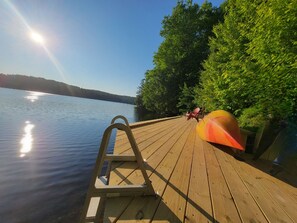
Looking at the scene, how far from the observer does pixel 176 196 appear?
6.46 feet

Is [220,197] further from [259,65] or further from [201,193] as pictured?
[259,65]

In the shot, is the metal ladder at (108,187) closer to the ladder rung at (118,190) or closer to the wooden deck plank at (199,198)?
the ladder rung at (118,190)

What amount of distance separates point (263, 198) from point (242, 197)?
0.92 feet


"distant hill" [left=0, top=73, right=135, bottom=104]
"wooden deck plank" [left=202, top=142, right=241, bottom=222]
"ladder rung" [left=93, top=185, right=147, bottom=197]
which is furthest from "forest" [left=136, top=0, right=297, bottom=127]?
"distant hill" [left=0, top=73, right=135, bottom=104]

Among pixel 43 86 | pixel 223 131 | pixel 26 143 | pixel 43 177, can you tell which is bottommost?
pixel 43 177

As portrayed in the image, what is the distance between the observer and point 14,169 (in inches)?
248

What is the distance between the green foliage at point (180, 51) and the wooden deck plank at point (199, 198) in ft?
64.6

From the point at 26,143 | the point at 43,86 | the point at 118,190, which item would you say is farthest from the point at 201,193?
the point at 43,86

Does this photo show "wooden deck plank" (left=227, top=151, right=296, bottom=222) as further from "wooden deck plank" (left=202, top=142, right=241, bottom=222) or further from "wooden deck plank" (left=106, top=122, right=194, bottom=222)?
"wooden deck plank" (left=106, top=122, right=194, bottom=222)

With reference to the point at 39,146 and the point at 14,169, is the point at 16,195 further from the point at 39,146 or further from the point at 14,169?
the point at 39,146

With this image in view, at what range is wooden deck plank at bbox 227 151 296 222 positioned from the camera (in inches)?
70.1

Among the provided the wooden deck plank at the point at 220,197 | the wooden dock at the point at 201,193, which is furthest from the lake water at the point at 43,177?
the wooden deck plank at the point at 220,197

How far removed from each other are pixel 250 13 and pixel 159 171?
7386mm

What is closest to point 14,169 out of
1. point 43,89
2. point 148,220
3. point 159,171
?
point 159,171
